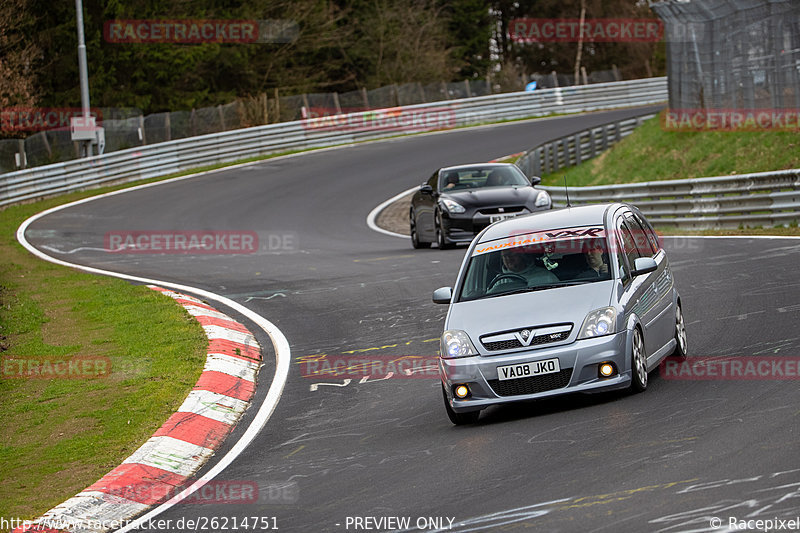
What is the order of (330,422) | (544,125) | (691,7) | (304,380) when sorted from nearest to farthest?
(330,422)
(304,380)
(691,7)
(544,125)

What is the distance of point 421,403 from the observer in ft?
31.5

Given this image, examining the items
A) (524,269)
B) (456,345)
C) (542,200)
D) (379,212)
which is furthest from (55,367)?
(379,212)

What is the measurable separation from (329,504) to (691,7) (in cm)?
2140

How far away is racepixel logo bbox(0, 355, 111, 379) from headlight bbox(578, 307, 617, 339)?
528cm

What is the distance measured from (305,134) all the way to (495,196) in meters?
24.1

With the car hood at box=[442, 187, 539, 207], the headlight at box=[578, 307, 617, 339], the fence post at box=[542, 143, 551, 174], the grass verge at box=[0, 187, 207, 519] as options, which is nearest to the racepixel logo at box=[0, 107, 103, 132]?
the fence post at box=[542, 143, 551, 174]

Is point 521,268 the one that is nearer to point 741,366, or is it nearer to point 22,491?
point 741,366

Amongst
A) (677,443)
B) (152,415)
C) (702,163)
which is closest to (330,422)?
(152,415)

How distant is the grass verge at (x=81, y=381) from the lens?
818 cm

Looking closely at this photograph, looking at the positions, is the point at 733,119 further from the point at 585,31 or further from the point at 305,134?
the point at 585,31

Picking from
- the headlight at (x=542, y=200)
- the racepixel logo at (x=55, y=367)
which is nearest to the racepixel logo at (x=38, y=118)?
the headlight at (x=542, y=200)

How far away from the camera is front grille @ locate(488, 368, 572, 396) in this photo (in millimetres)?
8352

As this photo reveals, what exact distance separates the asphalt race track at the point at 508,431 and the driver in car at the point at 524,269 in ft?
3.34

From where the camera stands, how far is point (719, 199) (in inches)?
814
